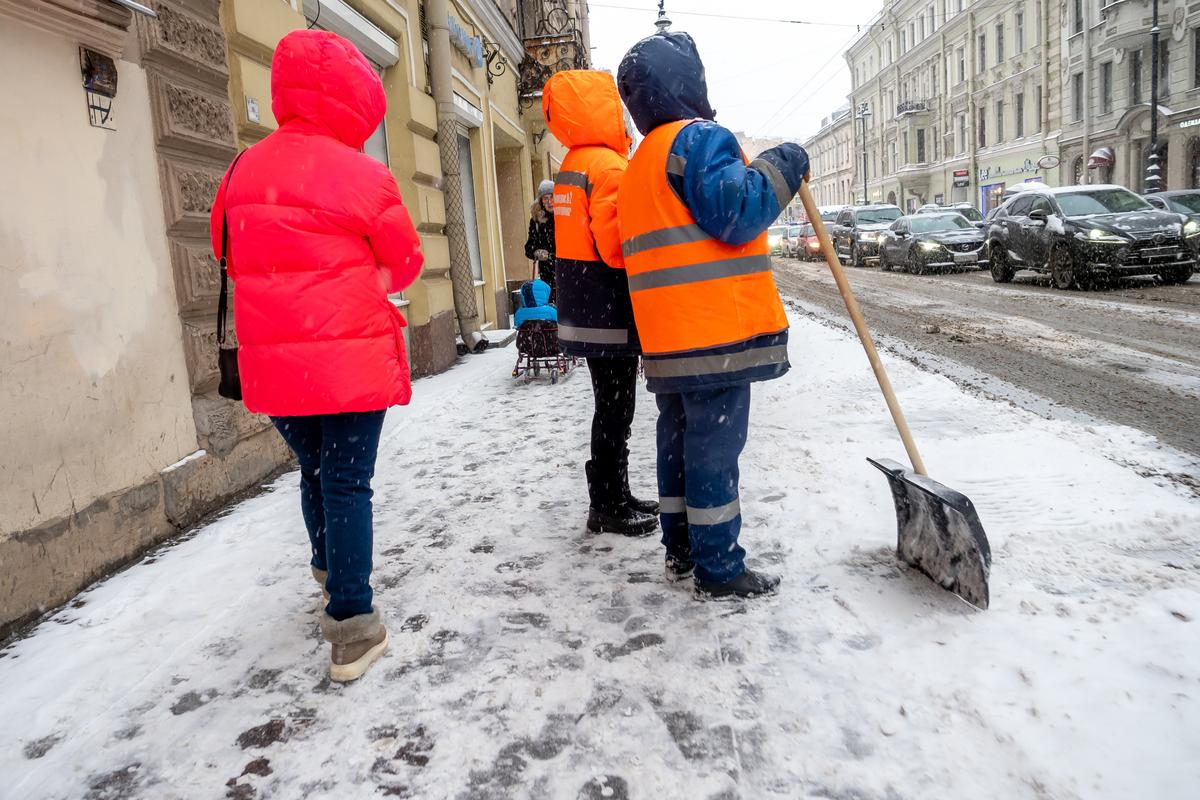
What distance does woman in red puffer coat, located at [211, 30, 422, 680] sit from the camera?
2.24m

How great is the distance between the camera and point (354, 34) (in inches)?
270

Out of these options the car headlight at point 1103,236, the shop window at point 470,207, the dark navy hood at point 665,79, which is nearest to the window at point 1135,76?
the car headlight at point 1103,236

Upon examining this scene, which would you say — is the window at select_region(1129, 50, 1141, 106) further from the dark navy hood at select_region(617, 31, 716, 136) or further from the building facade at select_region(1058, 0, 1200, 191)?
the dark navy hood at select_region(617, 31, 716, 136)

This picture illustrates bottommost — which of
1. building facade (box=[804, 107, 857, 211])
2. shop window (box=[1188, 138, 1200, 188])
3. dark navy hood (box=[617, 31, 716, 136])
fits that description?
dark navy hood (box=[617, 31, 716, 136])

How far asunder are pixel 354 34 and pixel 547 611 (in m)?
5.95

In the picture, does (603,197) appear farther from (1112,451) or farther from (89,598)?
(1112,451)

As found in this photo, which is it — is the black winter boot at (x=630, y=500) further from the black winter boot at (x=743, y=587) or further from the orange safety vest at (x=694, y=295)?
the orange safety vest at (x=694, y=295)

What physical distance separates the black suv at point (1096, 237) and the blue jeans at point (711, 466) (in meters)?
11.6

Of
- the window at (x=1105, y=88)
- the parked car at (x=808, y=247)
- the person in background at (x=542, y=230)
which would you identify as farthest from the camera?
the window at (x=1105, y=88)

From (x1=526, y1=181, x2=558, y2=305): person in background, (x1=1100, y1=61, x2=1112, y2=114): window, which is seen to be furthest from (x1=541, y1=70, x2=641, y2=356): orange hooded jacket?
(x1=1100, y1=61, x2=1112, y2=114): window

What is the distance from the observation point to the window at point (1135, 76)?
93.5ft

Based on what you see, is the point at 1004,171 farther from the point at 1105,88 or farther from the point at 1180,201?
the point at 1180,201

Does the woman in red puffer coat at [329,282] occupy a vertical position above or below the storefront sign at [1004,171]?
below

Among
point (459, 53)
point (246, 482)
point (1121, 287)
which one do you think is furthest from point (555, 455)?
point (1121, 287)
